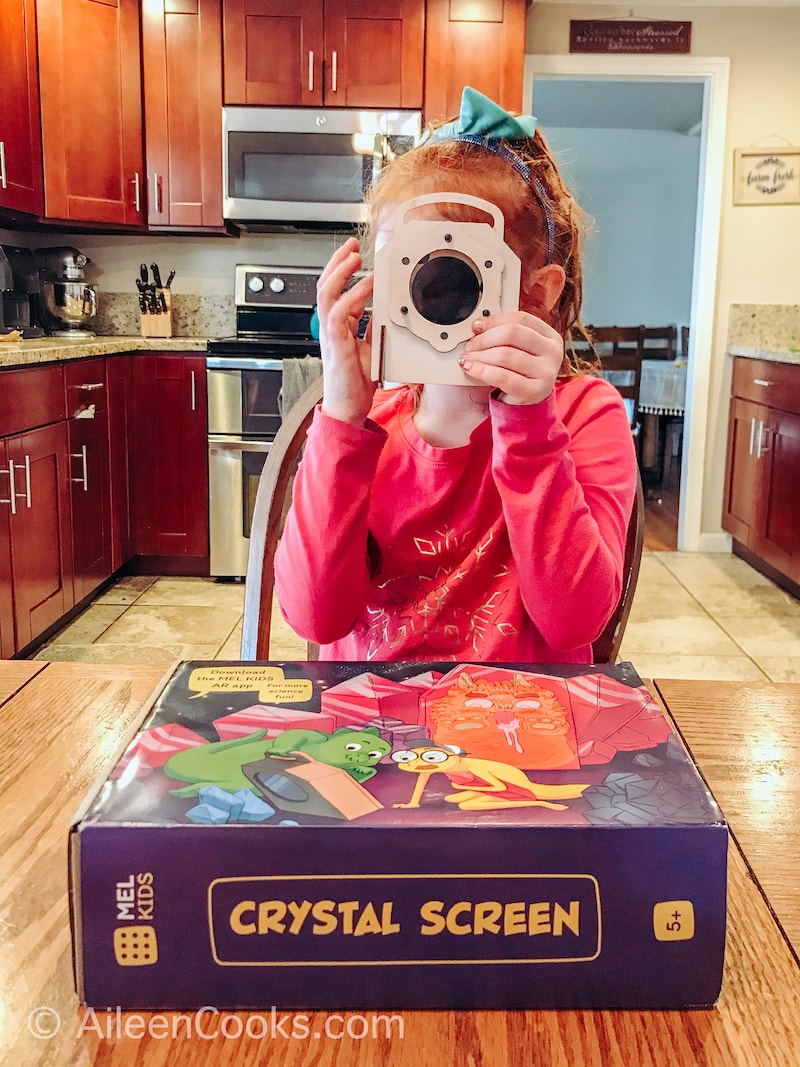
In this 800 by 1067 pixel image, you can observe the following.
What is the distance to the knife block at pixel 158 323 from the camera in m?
3.90

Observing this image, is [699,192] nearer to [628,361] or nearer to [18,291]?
[628,361]

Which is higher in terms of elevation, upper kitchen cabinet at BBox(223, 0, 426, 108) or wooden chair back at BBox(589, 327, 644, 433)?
upper kitchen cabinet at BBox(223, 0, 426, 108)

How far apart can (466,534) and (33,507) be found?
209 centimetres

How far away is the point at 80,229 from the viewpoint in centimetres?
392

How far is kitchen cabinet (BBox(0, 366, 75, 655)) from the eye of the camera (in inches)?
101

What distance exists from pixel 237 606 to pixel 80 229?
5.53 ft

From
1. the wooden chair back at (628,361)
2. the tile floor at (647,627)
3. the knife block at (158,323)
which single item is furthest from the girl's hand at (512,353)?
the wooden chair back at (628,361)

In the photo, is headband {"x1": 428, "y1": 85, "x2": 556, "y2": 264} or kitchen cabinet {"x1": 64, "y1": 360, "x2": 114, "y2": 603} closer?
headband {"x1": 428, "y1": 85, "x2": 556, "y2": 264}

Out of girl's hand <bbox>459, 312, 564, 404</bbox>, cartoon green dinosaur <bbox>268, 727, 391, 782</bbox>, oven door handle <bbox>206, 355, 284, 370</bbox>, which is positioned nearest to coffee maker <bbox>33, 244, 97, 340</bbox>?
oven door handle <bbox>206, 355, 284, 370</bbox>

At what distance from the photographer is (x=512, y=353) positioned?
2.10 feet

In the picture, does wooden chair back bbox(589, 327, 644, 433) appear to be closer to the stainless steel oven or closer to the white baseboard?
the white baseboard

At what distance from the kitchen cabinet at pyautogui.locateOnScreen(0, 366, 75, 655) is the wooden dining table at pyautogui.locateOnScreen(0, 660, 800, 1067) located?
Result: 6.92 feet

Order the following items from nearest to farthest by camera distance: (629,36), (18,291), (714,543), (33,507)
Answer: (33,507) → (18,291) → (629,36) → (714,543)

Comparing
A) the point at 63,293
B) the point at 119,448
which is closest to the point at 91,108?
the point at 63,293
